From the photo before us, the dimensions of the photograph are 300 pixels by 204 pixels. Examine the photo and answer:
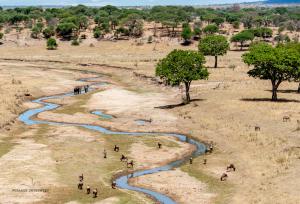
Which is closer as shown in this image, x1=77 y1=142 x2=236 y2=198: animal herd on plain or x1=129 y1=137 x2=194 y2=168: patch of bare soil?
x1=77 y1=142 x2=236 y2=198: animal herd on plain

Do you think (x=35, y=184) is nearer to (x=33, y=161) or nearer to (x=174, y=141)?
(x=33, y=161)

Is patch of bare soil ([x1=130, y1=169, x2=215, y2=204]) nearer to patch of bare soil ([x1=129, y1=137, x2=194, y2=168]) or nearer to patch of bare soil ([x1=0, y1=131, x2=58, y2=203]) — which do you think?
patch of bare soil ([x1=129, y1=137, x2=194, y2=168])

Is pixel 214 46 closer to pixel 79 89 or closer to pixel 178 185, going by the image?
pixel 79 89

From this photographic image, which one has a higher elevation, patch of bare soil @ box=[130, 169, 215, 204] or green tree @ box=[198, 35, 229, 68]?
green tree @ box=[198, 35, 229, 68]

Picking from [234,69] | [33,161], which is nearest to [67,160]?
[33,161]

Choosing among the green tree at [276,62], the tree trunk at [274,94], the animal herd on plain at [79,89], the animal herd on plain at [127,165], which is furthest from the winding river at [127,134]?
the tree trunk at [274,94]

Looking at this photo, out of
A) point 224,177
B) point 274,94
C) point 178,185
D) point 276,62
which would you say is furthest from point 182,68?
point 178,185

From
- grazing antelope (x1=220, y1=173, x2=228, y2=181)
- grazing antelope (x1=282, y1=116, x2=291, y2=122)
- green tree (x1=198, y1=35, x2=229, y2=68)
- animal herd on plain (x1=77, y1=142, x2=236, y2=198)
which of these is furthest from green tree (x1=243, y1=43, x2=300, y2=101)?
green tree (x1=198, y1=35, x2=229, y2=68)

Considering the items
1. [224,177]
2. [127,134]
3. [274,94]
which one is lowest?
[127,134]

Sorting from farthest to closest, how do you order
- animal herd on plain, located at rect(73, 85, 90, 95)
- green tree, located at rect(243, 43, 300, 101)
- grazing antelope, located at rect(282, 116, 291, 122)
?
animal herd on plain, located at rect(73, 85, 90, 95) < green tree, located at rect(243, 43, 300, 101) < grazing antelope, located at rect(282, 116, 291, 122)
